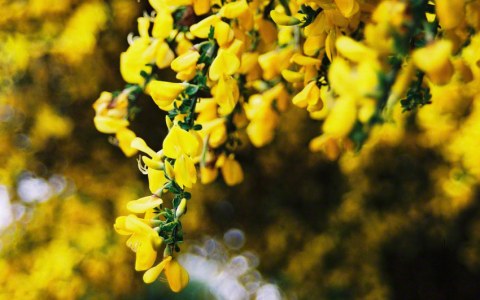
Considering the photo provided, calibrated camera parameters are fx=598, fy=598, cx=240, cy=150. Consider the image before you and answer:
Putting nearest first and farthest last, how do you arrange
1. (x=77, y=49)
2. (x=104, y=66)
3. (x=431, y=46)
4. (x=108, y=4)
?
1. (x=431, y=46)
2. (x=77, y=49)
3. (x=108, y=4)
4. (x=104, y=66)

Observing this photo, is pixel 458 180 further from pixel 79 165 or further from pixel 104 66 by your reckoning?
pixel 79 165

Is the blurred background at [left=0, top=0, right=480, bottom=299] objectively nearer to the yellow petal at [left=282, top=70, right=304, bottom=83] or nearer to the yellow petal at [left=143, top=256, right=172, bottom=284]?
the yellow petal at [left=282, top=70, right=304, bottom=83]

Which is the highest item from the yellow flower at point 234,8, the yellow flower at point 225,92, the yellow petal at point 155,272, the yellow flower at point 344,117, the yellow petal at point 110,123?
the yellow flower at point 344,117

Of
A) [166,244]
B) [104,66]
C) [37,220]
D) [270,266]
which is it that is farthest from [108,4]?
[270,266]

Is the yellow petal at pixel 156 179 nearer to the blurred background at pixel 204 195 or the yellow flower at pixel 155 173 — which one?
the yellow flower at pixel 155 173

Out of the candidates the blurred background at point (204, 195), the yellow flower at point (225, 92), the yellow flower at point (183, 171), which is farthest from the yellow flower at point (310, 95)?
the blurred background at point (204, 195)

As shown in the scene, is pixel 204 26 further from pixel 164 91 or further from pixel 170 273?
pixel 170 273
